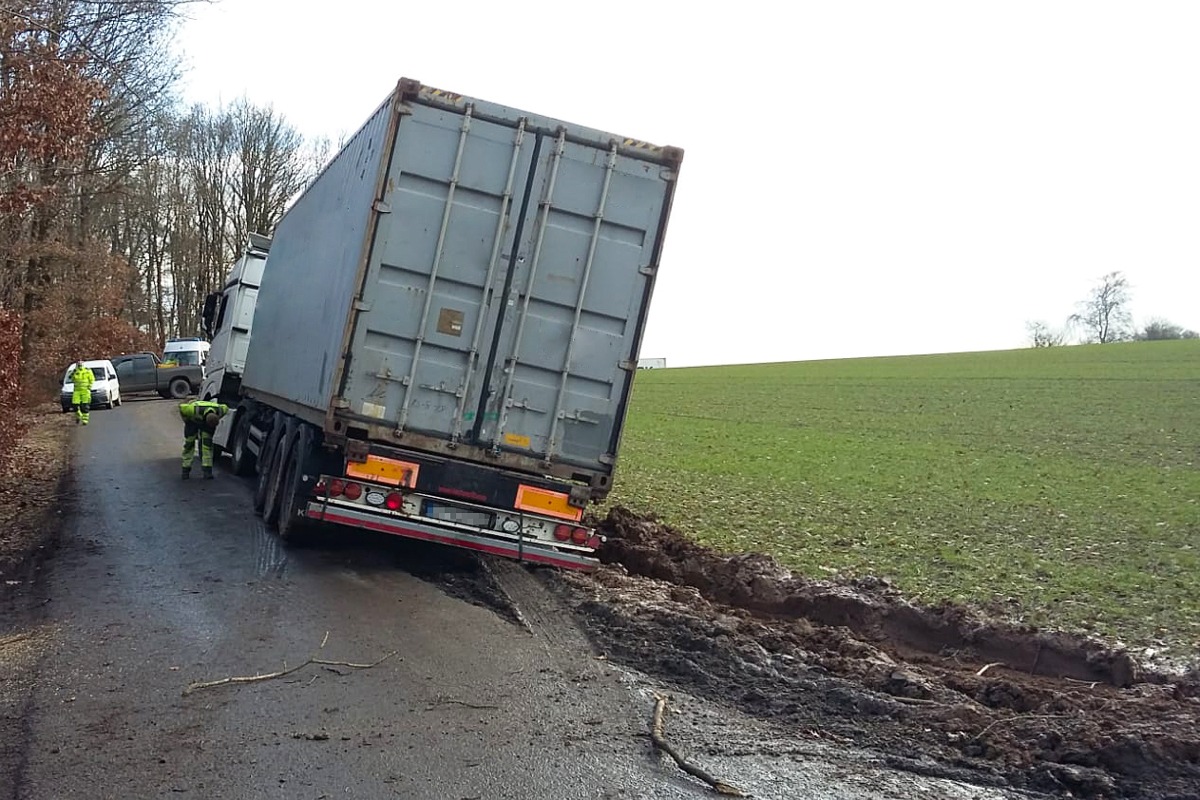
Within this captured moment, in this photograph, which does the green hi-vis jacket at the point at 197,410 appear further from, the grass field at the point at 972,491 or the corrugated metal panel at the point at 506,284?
the corrugated metal panel at the point at 506,284

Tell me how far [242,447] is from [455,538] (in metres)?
8.05

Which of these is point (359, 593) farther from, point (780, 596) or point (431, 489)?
point (780, 596)

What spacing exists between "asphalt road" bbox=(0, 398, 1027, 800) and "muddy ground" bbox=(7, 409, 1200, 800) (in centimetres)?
26

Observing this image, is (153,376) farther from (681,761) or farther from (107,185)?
(681,761)

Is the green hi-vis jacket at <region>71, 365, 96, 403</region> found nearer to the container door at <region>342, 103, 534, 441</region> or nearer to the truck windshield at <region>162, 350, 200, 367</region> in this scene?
the truck windshield at <region>162, 350, 200, 367</region>

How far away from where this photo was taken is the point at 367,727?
5.44 metres

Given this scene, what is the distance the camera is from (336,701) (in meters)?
5.84

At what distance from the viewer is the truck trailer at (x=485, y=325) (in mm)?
8672

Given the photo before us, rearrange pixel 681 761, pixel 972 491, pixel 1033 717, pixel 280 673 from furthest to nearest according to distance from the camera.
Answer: pixel 972 491
pixel 280 673
pixel 1033 717
pixel 681 761

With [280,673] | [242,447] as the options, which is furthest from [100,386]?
[280,673]

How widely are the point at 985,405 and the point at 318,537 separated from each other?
2845 centimetres

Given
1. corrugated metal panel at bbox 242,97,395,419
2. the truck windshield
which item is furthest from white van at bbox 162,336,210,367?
corrugated metal panel at bbox 242,97,395,419

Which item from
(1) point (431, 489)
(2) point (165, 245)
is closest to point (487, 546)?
(1) point (431, 489)

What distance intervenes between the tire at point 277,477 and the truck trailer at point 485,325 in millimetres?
1358
